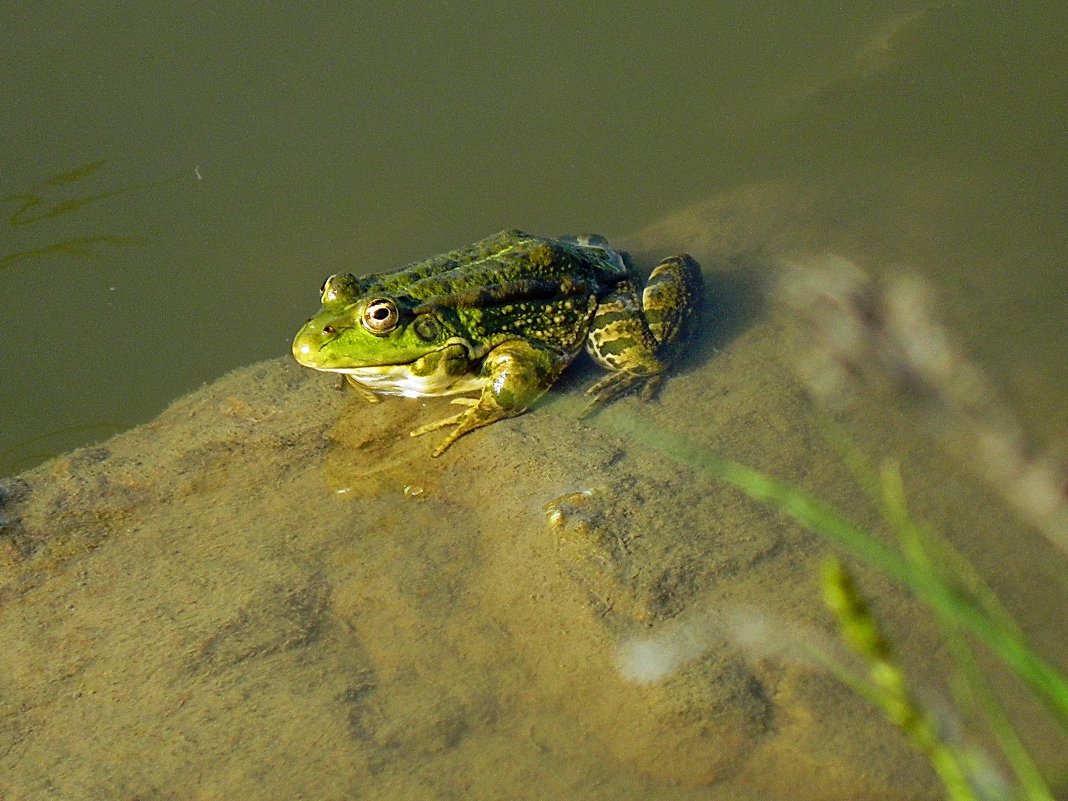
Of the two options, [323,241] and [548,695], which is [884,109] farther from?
[548,695]

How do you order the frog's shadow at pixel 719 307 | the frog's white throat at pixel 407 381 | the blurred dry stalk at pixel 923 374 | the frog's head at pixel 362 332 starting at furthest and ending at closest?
the frog's shadow at pixel 719 307
the frog's white throat at pixel 407 381
the frog's head at pixel 362 332
the blurred dry stalk at pixel 923 374

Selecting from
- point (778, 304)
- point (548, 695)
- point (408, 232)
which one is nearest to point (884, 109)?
point (778, 304)

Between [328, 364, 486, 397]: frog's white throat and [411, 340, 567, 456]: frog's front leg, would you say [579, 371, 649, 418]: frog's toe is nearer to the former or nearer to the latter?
[411, 340, 567, 456]: frog's front leg

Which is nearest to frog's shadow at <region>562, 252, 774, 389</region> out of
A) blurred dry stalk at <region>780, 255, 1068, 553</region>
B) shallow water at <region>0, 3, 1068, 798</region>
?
shallow water at <region>0, 3, 1068, 798</region>

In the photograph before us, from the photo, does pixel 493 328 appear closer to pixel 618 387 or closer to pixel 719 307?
pixel 618 387

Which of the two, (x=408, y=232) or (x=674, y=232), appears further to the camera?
(x=408, y=232)

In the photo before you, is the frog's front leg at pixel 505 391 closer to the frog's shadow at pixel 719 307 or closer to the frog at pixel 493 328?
the frog at pixel 493 328

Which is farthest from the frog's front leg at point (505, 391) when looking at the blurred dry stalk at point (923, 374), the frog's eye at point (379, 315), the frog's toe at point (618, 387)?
the blurred dry stalk at point (923, 374)
